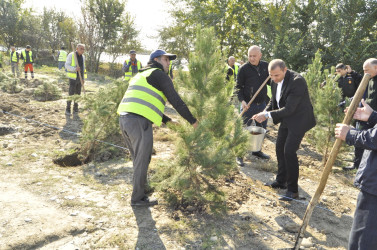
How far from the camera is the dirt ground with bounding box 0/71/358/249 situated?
9.12 feet

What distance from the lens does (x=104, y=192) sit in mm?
3729

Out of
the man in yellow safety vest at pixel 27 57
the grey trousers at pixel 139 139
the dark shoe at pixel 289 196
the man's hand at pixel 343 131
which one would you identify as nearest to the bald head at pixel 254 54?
the dark shoe at pixel 289 196

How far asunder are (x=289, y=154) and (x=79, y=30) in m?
21.0

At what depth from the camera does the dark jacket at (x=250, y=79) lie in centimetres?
515

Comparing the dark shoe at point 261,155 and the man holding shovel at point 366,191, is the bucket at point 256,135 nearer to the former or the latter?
the dark shoe at point 261,155

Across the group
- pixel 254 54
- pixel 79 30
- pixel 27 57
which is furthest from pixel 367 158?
pixel 79 30

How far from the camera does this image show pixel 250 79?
17.0 ft

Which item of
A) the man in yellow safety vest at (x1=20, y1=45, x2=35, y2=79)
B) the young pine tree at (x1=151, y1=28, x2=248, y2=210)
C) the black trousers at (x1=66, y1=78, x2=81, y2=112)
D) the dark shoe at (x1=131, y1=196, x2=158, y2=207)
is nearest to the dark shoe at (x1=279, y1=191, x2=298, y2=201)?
the young pine tree at (x1=151, y1=28, x2=248, y2=210)

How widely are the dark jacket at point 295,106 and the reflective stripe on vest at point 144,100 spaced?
5.23 feet

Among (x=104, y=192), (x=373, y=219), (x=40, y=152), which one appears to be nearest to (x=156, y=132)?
(x=40, y=152)

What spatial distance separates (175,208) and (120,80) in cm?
266

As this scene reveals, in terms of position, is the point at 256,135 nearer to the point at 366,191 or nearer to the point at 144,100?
the point at 144,100

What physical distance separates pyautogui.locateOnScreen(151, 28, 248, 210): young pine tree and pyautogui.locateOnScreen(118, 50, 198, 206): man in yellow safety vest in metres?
0.28

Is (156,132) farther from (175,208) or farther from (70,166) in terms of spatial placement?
(175,208)
